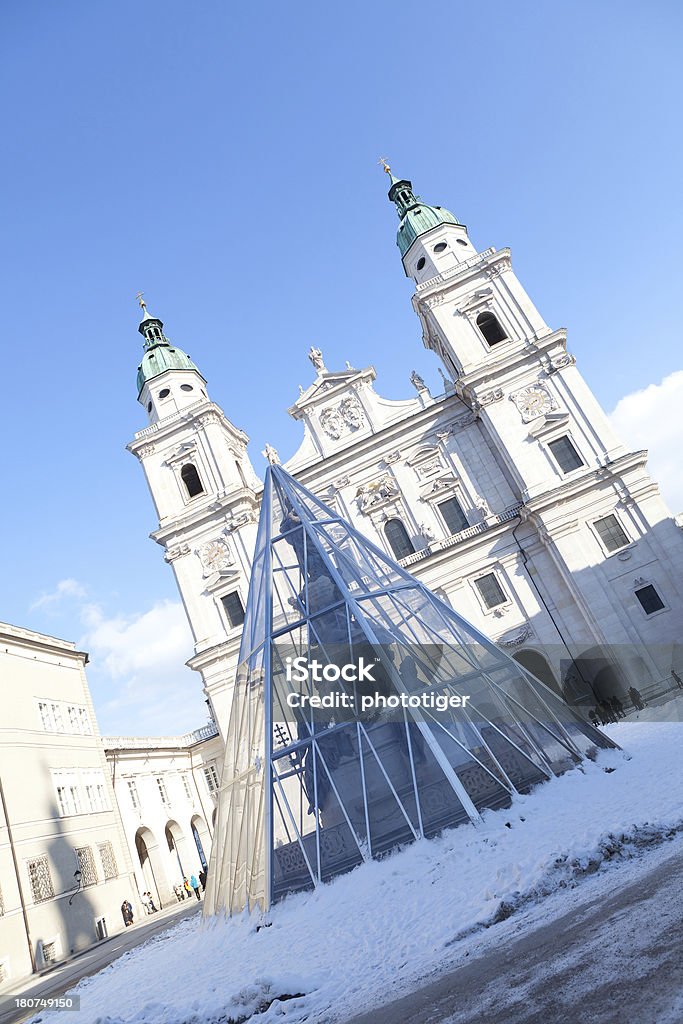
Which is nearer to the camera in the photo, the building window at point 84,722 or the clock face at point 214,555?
the building window at point 84,722

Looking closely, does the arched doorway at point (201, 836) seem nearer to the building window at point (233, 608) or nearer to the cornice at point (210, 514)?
the building window at point (233, 608)

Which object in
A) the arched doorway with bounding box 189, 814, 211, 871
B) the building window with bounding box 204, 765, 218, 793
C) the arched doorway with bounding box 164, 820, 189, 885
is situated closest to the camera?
the arched doorway with bounding box 164, 820, 189, 885

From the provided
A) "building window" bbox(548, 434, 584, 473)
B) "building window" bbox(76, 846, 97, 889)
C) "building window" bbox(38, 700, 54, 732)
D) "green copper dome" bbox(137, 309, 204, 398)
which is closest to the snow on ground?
"building window" bbox(76, 846, 97, 889)

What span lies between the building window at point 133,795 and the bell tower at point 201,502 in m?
6.09

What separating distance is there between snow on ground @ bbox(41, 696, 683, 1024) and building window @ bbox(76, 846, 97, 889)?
16.1m

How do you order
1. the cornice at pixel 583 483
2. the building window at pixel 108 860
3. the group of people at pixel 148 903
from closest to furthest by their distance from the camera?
the building window at pixel 108 860
the cornice at pixel 583 483
the group of people at pixel 148 903

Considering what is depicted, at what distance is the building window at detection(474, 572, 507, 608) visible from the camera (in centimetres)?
3203

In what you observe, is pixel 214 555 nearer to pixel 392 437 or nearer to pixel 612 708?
pixel 392 437

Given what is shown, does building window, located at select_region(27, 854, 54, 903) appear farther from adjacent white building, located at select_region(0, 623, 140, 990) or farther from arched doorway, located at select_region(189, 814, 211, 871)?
arched doorway, located at select_region(189, 814, 211, 871)

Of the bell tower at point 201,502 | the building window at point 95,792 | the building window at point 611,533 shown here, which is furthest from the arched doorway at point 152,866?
the building window at point 611,533

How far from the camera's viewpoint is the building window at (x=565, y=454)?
105ft

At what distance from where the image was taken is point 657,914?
Answer: 238 inches

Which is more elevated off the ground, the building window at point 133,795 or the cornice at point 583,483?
the cornice at point 583,483
